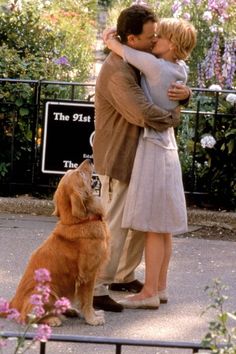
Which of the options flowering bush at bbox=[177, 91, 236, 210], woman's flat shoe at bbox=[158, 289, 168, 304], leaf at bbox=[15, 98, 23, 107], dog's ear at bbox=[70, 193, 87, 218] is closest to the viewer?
dog's ear at bbox=[70, 193, 87, 218]

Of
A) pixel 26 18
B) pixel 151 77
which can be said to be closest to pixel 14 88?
pixel 26 18

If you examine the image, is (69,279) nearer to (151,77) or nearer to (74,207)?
(74,207)

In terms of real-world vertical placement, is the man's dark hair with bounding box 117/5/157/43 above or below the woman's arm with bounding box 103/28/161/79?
above

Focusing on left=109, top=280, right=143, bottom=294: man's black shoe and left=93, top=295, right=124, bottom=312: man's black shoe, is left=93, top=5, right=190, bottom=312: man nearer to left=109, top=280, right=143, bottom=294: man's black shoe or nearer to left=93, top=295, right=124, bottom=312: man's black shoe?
left=93, top=295, right=124, bottom=312: man's black shoe

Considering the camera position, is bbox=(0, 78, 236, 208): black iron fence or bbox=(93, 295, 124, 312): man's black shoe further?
bbox=(0, 78, 236, 208): black iron fence

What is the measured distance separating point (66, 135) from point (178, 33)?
3.03 meters

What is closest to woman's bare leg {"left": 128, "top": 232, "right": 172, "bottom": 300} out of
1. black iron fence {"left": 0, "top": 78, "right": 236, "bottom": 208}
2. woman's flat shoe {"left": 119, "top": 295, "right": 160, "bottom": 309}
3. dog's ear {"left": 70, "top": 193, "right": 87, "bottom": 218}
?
woman's flat shoe {"left": 119, "top": 295, "right": 160, "bottom": 309}

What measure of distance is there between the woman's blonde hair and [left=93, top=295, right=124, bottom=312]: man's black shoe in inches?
59.5

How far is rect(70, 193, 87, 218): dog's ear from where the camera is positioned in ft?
19.5

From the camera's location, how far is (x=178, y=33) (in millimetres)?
6277

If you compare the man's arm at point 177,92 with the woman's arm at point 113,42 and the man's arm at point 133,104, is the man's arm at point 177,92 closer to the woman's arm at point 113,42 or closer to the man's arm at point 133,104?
the man's arm at point 133,104

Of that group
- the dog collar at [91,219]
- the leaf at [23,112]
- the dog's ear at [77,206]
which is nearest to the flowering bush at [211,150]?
the leaf at [23,112]

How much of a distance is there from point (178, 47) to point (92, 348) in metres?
1.83

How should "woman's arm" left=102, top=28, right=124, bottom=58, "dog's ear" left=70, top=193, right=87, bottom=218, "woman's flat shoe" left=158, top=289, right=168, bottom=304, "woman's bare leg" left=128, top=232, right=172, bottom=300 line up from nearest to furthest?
"dog's ear" left=70, top=193, right=87, bottom=218 < "woman's arm" left=102, top=28, right=124, bottom=58 < "woman's bare leg" left=128, top=232, right=172, bottom=300 < "woman's flat shoe" left=158, top=289, right=168, bottom=304
